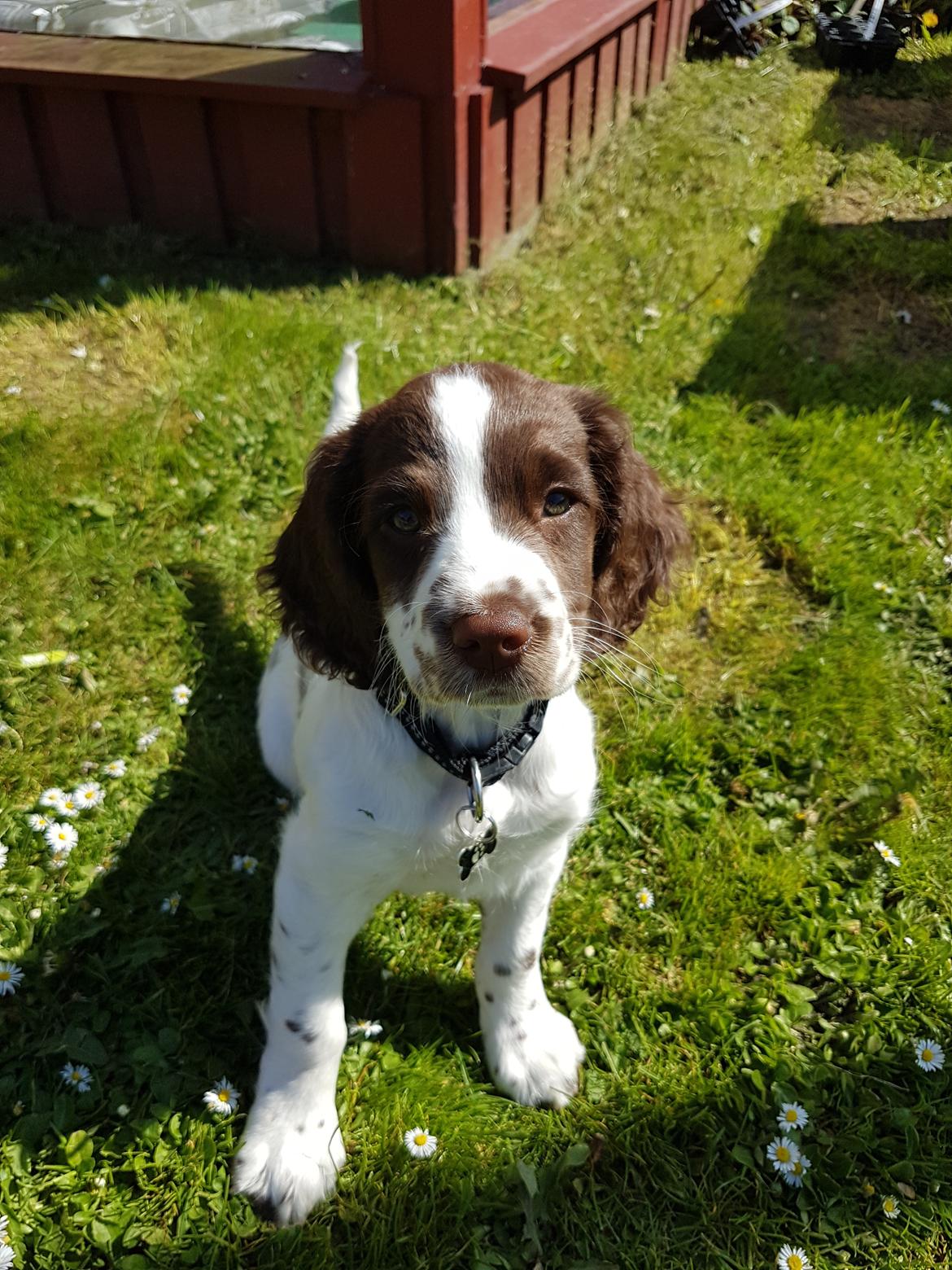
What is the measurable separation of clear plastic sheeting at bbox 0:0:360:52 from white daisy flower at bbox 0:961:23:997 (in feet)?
14.5

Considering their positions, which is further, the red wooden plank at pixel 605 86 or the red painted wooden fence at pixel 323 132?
the red wooden plank at pixel 605 86

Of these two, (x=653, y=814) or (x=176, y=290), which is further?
(x=176, y=290)

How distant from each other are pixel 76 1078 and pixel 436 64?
165 inches

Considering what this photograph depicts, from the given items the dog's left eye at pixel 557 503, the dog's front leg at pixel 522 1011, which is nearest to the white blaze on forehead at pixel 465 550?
the dog's left eye at pixel 557 503

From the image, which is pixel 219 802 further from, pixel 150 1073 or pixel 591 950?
pixel 591 950

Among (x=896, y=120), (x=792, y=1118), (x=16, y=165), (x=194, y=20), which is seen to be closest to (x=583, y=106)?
(x=194, y=20)

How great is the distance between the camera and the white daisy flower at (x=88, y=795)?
280cm

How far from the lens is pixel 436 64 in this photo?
4.27 meters

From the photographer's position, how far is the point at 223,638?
340 centimetres

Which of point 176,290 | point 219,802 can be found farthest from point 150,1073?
point 176,290

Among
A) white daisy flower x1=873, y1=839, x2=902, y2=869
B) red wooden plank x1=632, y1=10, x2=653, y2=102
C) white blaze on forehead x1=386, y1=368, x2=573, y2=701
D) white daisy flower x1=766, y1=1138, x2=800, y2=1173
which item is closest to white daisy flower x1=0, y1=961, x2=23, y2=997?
white blaze on forehead x1=386, y1=368, x2=573, y2=701

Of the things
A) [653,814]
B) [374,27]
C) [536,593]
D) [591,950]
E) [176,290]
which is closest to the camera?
[536,593]

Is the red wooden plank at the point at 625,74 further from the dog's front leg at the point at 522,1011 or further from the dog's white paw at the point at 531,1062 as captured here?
the dog's white paw at the point at 531,1062

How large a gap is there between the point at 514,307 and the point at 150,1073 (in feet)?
12.6
